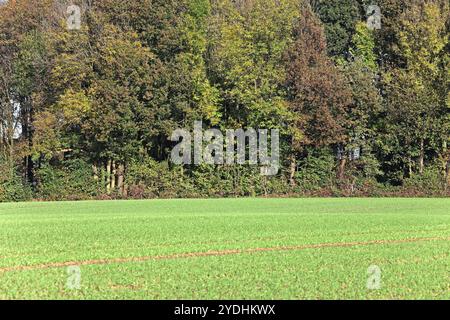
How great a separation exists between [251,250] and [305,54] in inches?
1423

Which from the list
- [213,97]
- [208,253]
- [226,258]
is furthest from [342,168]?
[226,258]

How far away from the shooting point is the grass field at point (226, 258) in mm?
10156

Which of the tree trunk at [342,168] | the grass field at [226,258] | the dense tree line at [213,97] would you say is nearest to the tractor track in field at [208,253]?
the grass field at [226,258]

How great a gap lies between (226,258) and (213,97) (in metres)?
36.3

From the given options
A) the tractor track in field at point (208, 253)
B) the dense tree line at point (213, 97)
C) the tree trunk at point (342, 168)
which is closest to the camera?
the tractor track in field at point (208, 253)

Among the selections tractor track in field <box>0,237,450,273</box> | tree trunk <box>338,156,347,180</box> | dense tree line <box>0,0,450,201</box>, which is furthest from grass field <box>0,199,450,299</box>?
tree trunk <box>338,156,347,180</box>

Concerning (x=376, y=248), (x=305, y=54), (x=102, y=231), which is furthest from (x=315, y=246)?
(x=305, y=54)

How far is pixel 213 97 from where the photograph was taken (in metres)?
49.6

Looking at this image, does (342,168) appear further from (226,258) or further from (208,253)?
(226,258)

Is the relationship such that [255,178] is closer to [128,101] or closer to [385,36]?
[128,101]

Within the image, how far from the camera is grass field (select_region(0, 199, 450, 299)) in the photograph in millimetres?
10156

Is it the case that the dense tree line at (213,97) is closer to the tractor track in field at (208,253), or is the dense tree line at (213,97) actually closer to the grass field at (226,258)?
the grass field at (226,258)

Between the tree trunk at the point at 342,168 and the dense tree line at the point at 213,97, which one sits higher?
the dense tree line at the point at 213,97

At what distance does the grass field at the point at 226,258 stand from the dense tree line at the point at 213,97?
24351 mm
